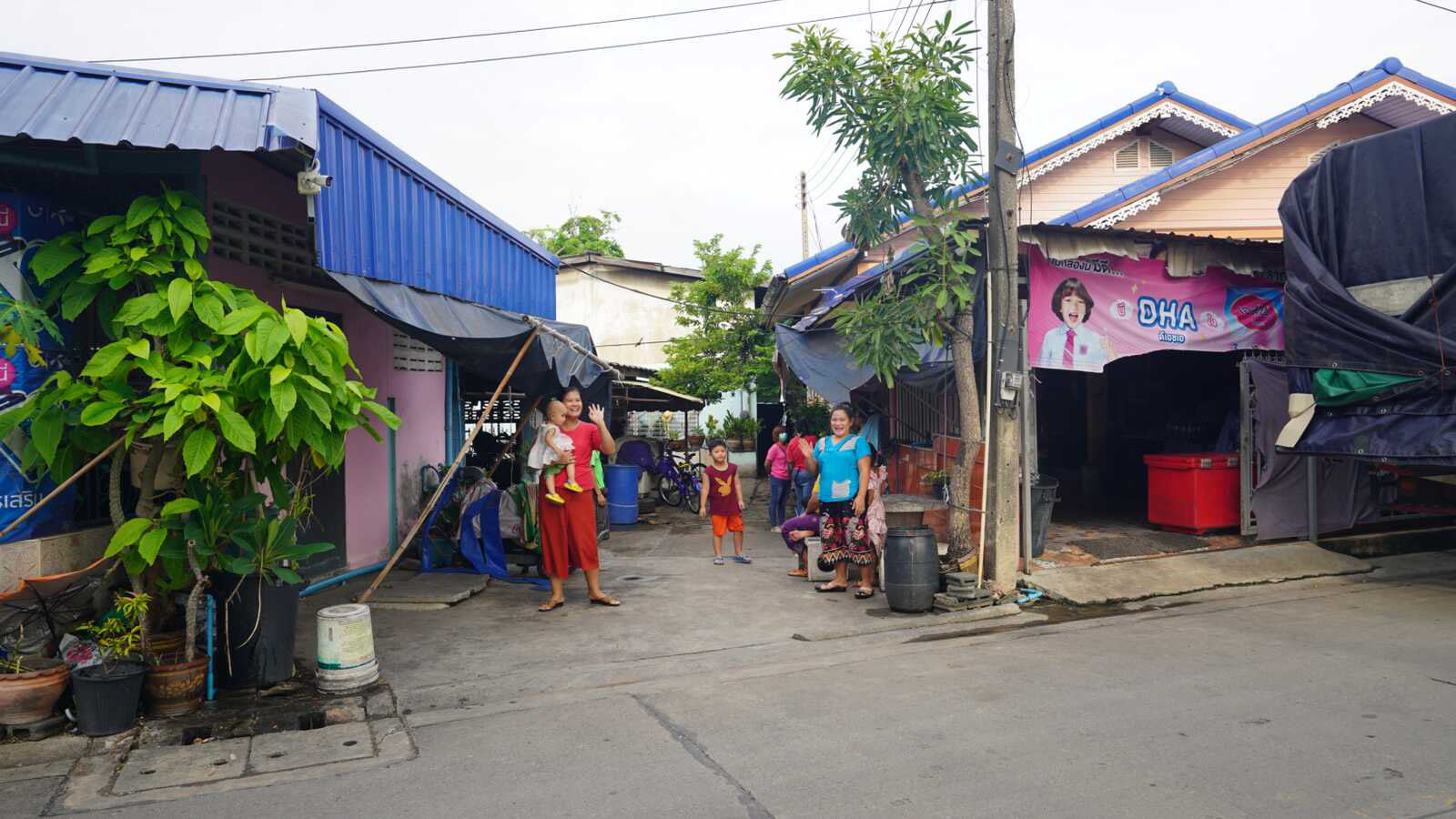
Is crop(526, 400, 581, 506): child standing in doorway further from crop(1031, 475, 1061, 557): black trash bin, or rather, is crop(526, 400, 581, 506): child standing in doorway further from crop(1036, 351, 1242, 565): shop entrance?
crop(1036, 351, 1242, 565): shop entrance

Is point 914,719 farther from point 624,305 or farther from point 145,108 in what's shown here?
point 624,305

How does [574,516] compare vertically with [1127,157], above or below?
below

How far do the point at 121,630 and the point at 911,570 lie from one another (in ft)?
19.2

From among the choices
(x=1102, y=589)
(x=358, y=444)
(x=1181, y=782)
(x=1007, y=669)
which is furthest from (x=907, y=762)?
(x=358, y=444)

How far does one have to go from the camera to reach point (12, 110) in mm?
5207

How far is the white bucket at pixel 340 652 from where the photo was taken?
5.87 meters

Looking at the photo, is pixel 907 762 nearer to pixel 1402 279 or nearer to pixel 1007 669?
pixel 1007 669

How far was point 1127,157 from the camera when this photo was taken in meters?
17.0

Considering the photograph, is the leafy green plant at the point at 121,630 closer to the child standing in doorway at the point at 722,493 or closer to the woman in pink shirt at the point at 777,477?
the child standing in doorway at the point at 722,493

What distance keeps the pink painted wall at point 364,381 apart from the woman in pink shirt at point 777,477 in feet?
15.4

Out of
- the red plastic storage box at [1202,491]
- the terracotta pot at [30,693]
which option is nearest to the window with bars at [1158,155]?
the red plastic storage box at [1202,491]

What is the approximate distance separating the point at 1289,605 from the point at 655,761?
6.67 m

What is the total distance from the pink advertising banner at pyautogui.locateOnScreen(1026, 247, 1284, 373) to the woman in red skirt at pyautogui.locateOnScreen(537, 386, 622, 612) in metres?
4.76

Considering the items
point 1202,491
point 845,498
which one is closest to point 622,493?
point 845,498
